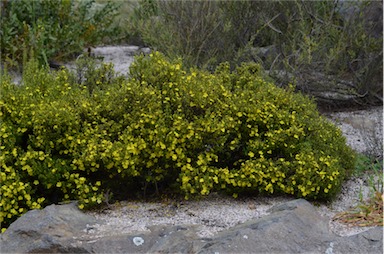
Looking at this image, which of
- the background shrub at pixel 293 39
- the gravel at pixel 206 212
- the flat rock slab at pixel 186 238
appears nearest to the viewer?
the flat rock slab at pixel 186 238

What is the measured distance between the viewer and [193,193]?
401cm

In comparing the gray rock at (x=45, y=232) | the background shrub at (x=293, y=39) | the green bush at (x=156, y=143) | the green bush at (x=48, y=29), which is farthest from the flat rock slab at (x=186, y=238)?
the green bush at (x=48, y=29)

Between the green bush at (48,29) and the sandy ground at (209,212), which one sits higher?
the sandy ground at (209,212)

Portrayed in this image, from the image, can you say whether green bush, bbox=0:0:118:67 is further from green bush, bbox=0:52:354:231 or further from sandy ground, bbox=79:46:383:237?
sandy ground, bbox=79:46:383:237

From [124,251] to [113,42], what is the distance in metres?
6.86

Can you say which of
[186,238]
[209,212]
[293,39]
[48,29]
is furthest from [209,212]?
[48,29]

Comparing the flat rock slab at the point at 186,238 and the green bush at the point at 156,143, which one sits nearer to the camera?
the flat rock slab at the point at 186,238

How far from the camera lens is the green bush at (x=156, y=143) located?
381 centimetres

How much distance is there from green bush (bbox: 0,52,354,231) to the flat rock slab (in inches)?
14.6

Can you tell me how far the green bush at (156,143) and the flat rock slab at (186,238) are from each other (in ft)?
1.22

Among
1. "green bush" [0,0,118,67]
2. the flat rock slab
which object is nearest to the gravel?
the flat rock slab

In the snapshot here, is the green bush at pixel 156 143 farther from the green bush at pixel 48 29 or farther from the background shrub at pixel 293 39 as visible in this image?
the green bush at pixel 48 29

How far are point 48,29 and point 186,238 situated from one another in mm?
5294

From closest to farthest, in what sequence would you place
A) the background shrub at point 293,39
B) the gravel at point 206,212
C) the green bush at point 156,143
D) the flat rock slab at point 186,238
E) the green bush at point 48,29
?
the flat rock slab at point 186,238, the gravel at point 206,212, the green bush at point 156,143, the background shrub at point 293,39, the green bush at point 48,29
